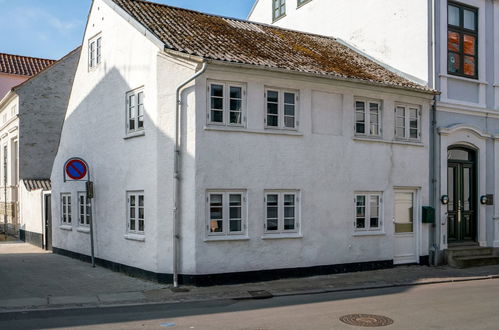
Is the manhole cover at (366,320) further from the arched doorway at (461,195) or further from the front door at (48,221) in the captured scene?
the front door at (48,221)

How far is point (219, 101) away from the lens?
1252 centimetres

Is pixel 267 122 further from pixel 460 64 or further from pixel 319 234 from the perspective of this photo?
pixel 460 64

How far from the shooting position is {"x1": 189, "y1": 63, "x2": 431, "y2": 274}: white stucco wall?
1223 cm

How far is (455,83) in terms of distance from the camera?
16719mm

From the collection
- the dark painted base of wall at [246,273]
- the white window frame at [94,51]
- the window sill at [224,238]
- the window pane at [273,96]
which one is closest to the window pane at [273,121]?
the window pane at [273,96]

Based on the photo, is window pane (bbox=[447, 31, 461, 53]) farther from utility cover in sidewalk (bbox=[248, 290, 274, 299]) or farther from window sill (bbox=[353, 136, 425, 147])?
utility cover in sidewalk (bbox=[248, 290, 274, 299])

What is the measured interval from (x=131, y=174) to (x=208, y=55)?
12.7 ft

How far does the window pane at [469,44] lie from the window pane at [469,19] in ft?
1.01

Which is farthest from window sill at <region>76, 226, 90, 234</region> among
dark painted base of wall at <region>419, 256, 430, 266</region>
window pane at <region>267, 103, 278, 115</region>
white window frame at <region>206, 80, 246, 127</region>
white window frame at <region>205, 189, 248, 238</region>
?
dark painted base of wall at <region>419, 256, 430, 266</region>

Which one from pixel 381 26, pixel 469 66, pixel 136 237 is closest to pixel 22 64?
pixel 381 26

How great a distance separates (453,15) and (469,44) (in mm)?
1124

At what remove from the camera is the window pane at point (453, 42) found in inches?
655

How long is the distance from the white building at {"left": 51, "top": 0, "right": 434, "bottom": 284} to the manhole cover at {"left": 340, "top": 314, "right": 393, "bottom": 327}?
12.3 feet


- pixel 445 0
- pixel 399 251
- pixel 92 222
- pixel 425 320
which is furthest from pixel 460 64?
pixel 92 222
